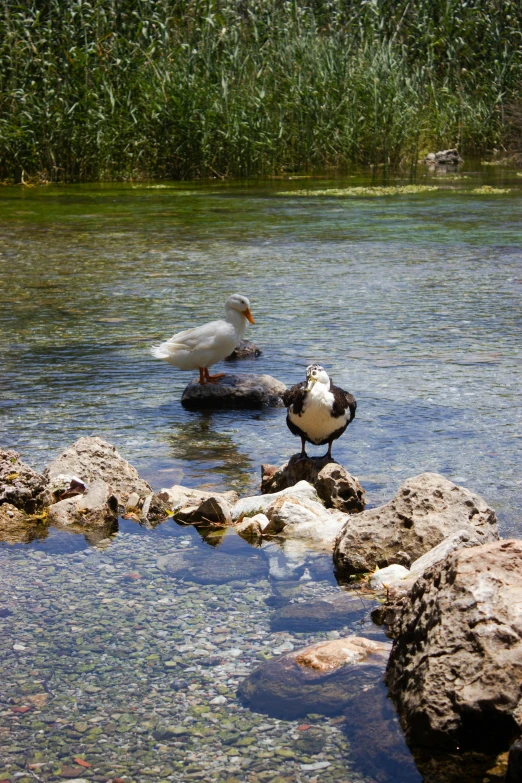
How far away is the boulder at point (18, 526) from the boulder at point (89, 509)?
0.08 m

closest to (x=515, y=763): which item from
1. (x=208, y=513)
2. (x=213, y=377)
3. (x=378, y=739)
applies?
(x=378, y=739)

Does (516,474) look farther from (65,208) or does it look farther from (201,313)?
(65,208)

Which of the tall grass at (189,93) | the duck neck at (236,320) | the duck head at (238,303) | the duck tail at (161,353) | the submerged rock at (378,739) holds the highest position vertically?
the tall grass at (189,93)

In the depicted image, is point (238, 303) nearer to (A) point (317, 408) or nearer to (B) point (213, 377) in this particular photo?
(B) point (213, 377)

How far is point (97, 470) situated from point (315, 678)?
1997 millimetres

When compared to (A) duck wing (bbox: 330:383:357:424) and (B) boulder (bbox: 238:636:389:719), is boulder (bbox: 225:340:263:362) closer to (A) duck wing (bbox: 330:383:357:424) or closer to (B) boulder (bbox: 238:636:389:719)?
(A) duck wing (bbox: 330:383:357:424)

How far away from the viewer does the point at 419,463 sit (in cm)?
562

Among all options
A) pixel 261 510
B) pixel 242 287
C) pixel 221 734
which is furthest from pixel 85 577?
pixel 242 287

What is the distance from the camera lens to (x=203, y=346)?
7.11 m

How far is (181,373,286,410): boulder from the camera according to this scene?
6.88m

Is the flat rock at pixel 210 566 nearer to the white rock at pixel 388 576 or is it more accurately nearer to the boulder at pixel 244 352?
the white rock at pixel 388 576

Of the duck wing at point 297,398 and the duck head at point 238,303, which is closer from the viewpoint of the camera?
the duck wing at point 297,398

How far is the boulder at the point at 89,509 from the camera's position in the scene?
16.5 feet

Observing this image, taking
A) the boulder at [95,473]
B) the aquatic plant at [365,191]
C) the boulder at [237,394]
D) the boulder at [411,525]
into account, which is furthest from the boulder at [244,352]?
the aquatic plant at [365,191]
